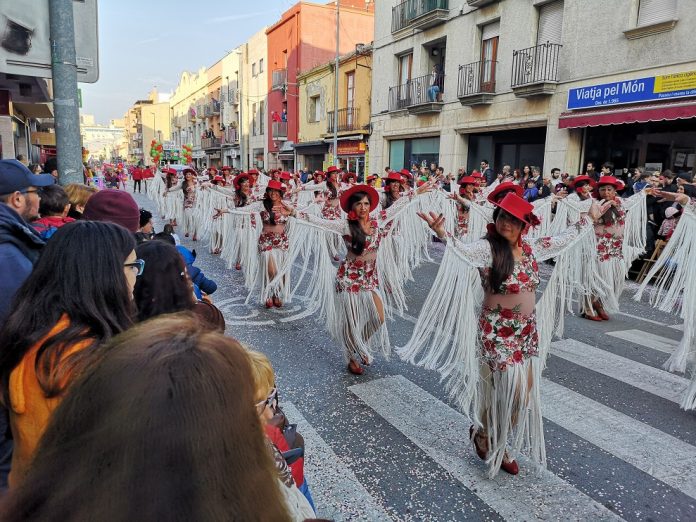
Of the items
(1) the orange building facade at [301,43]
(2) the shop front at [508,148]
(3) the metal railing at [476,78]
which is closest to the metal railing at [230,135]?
(1) the orange building facade at [301,43]

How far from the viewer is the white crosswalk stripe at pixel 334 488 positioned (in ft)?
9.14

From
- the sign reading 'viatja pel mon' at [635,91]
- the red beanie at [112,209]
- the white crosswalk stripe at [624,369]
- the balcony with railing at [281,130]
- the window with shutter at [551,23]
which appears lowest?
the white crosswalk stripe at [624,369]

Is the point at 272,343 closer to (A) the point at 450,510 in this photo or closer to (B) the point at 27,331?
(A) the point at 450,510

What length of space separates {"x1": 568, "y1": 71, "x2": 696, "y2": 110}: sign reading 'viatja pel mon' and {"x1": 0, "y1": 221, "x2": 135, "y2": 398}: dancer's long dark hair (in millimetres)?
12460

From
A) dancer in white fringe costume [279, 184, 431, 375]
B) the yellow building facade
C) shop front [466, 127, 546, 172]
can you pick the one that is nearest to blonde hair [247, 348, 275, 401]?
dancer in white fringe costume [279, 184, 431, 375]

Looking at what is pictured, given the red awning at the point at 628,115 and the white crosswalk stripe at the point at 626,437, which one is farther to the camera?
the red awning at the point at 628,115

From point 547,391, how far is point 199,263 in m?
7.45

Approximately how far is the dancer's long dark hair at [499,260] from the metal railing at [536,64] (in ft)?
40.4

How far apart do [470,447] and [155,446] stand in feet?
10.2

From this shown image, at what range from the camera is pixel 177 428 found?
749 millimetres

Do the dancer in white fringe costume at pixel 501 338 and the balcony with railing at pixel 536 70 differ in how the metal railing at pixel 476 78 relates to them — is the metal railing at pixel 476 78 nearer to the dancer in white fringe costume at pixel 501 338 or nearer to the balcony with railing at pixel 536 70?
the balcony with railing at pixel 536 70

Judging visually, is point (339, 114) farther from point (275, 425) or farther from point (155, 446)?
point (155, 446)

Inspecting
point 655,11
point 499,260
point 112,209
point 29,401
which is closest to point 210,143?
point 655,11

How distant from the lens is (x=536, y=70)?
47.3ft
